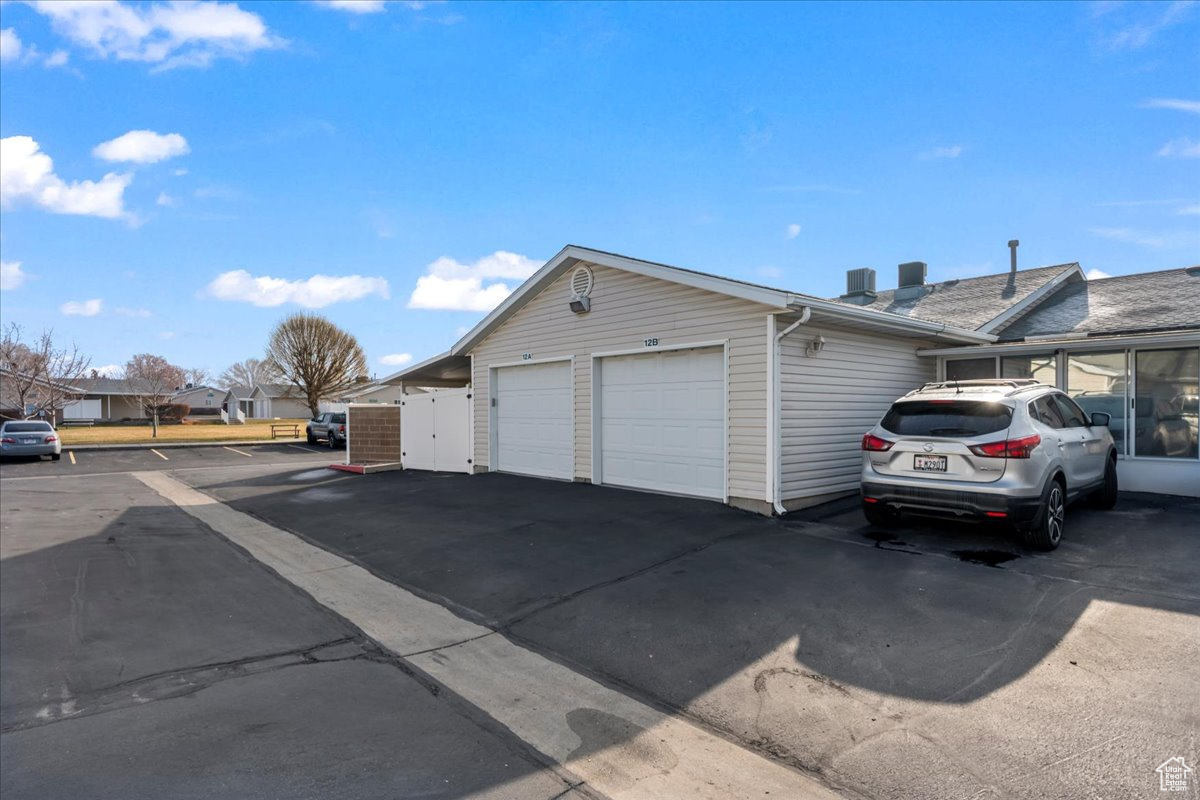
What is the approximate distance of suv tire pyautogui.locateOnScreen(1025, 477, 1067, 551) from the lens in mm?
6273

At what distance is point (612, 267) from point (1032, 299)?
860cm

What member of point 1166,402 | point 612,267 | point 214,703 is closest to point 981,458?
point 1166,402

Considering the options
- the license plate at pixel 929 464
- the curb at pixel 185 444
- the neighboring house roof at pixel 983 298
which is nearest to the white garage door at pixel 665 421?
the license plate at pixel 929 464

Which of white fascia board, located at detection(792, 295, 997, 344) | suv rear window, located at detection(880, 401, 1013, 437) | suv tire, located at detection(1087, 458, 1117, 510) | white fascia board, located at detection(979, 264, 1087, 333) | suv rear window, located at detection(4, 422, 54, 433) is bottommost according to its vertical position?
suv tire, located at detection(1087, 458, 1117, 510)

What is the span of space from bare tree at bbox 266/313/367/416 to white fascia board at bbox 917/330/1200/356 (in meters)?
42.6

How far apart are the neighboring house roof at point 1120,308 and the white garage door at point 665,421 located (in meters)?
5.70

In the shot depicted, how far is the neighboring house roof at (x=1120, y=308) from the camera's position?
9781 millimetres

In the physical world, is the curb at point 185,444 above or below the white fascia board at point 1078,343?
below

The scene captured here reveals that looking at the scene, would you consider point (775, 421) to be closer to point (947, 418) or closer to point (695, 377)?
→ point (695, 377)

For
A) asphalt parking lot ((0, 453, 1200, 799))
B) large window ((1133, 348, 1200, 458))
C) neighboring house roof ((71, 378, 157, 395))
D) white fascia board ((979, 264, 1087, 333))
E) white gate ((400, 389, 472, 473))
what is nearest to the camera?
asphalt parking lot ((0, 453, 1200, 799))

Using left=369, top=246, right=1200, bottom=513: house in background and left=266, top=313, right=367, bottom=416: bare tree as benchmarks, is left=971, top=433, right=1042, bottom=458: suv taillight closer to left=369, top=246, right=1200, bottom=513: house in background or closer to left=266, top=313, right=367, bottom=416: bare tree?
left=369, top=246, right=1200, bottom=513: house in background

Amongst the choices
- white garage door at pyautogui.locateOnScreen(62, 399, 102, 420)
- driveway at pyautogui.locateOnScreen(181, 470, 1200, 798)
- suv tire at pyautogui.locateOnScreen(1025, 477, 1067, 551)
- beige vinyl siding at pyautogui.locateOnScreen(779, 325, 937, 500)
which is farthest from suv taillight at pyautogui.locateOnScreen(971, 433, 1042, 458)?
white garage door at pyautogui.locateOnScreen(62, 399, 102, 420)

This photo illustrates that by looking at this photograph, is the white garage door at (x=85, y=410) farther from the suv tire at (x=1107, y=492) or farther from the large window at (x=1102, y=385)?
the suv tire at (x=1107, y=492)

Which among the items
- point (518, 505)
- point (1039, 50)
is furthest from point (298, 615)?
point (1039, 50)
